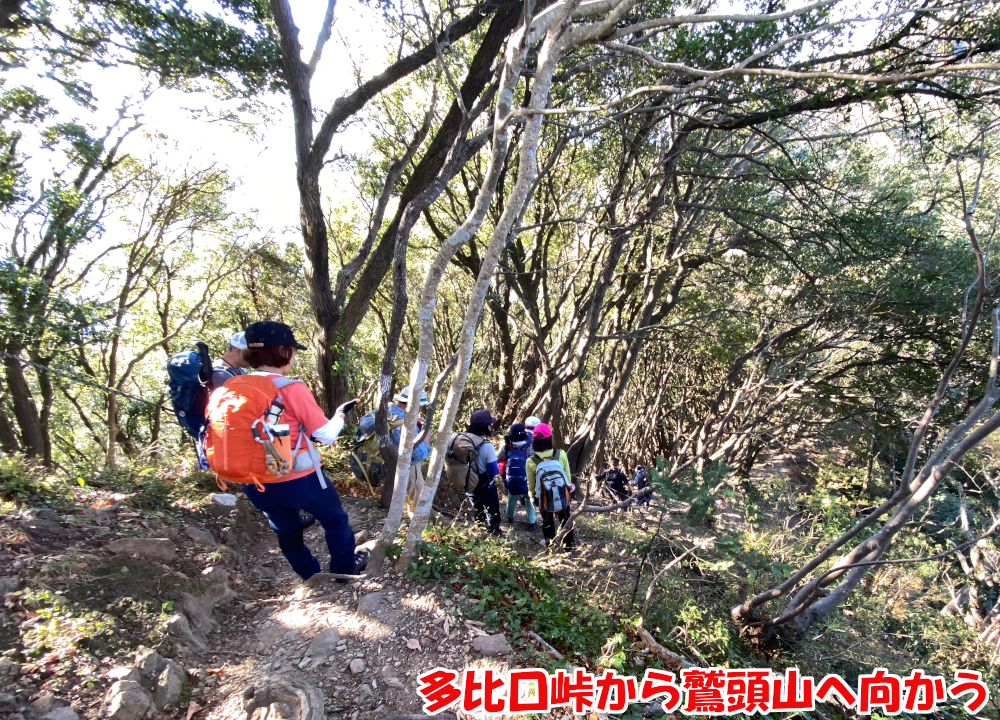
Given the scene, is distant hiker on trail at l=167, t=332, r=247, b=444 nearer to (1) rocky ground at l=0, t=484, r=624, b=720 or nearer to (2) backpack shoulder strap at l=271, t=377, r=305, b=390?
(2) backpack shoulder strap at l=271, t=377, r=305, b=390

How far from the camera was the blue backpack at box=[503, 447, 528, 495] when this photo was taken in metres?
5.93

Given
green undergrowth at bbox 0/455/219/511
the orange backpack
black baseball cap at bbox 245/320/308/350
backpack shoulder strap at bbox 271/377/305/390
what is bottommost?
green undergrowth at bbox 0/455/219/511

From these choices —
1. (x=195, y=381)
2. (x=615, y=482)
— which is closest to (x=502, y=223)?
(x=195, y=381)

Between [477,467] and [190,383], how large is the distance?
287cm

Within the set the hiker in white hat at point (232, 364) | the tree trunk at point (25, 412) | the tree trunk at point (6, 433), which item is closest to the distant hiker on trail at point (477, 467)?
the hiker in white hat at point (232, 364)

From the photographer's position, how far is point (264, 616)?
3.42 m

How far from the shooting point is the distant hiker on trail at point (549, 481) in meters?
5.32

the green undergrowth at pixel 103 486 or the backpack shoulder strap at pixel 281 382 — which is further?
the green undergrowth at pixel 103 486

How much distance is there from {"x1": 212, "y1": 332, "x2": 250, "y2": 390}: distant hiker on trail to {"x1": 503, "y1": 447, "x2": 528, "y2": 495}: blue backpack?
332cm

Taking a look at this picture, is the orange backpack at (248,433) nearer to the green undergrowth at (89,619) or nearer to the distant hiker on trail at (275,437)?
the distant hiker on trail at (275,437)

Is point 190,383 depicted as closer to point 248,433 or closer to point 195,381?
point 195,381

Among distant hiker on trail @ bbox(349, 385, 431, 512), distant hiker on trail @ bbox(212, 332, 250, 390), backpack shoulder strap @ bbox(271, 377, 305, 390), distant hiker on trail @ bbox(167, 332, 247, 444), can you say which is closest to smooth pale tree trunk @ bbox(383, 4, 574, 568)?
backpack shoulder strap @ bbox(271, 377, 305, 390)

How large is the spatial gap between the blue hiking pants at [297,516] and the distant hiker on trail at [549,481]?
91.3 inches

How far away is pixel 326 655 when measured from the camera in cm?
296
